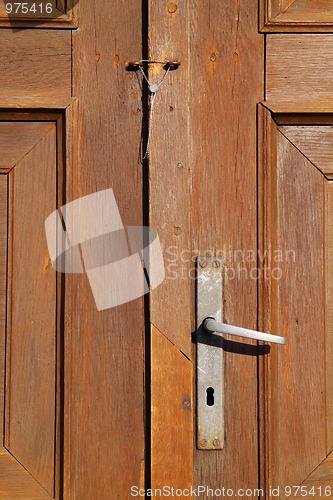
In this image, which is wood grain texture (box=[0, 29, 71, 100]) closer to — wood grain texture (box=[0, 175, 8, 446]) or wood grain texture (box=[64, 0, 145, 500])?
wood grain texture (box=[64, 0, 145, 500])

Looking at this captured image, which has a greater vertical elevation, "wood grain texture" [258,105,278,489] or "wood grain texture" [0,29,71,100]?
"wood grain texture" [0,29,71,100]

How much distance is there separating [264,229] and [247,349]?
0.23 metres

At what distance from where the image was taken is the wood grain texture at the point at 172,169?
1340mm

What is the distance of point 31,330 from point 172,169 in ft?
1.35

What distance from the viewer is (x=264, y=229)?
1.36m

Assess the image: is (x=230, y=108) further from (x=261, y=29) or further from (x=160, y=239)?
(x=160, y=239)

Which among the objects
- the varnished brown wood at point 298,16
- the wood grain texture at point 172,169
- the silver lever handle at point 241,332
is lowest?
the silver lever handle at point 241,332

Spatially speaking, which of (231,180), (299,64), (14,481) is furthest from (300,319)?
(14,481)

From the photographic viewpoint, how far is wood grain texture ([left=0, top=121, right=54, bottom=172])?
53.7 inches

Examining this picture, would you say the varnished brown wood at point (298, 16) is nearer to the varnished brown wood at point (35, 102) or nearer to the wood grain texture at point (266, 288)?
the wood grain texture at point (266, 288)

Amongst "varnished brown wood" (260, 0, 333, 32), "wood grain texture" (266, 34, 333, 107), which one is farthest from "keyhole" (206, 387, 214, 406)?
"varnished brown wood" (260, 0, 333, 32)

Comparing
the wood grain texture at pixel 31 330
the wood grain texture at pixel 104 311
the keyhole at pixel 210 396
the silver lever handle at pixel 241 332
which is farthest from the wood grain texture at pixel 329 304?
the wood grain texture at pixel 31 330

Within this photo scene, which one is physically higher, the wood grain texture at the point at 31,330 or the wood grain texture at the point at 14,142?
the wood grain texture at the point at 14,142

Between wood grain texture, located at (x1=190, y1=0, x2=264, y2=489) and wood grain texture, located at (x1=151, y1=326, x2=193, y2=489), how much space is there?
6cm
